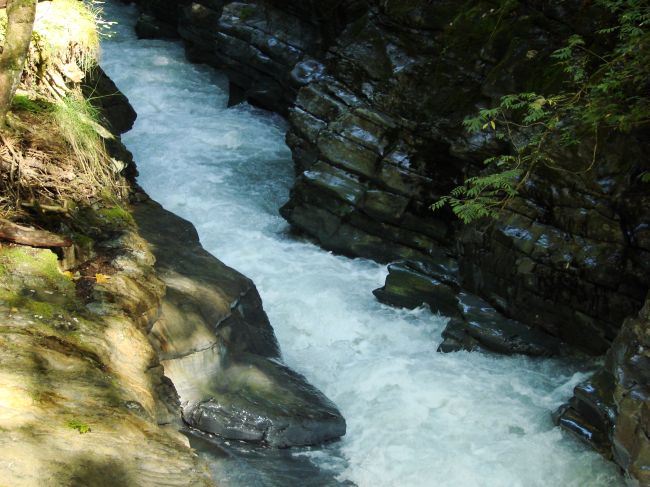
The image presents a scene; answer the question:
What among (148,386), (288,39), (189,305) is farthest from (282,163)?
(148,386)

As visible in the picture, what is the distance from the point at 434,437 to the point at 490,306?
2.00 meters

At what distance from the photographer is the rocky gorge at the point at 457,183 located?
21.5ft

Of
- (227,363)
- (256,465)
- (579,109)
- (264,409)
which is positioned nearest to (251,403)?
(264,409)

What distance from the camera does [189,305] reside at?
602cm

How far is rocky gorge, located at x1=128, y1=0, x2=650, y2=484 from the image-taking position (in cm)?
654

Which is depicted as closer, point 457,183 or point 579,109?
point 579,109

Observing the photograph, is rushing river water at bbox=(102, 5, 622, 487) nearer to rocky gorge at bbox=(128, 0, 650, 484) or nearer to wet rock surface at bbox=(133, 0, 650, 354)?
rocky gorge at bbox=(128, 0, 650, 484)

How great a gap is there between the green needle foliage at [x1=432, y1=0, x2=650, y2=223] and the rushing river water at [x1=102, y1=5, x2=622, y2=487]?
165cm

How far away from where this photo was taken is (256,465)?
5.15 metres

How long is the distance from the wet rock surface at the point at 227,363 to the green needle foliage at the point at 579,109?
7.06 ft

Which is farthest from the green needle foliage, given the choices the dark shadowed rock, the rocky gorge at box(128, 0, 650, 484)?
the dark shadowed rock

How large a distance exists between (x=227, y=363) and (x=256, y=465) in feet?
3.57

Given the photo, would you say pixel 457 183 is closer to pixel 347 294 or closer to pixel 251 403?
pixel 347 294

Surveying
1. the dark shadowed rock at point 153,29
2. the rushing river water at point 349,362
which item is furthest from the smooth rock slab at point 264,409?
the dark shadowed rock at point 153,29
